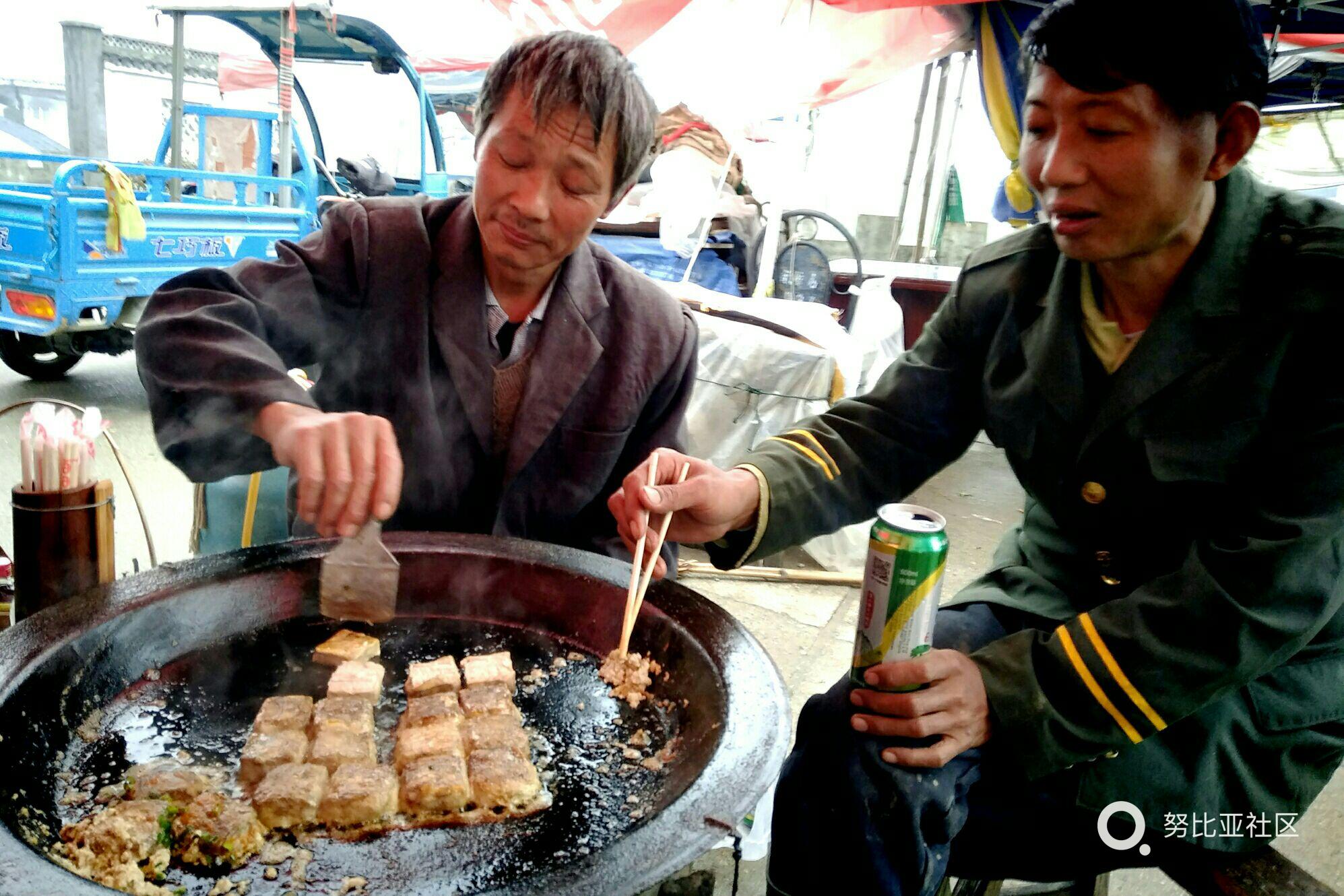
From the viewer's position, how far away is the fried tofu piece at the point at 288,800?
1495 mm

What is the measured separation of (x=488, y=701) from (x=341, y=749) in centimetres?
32

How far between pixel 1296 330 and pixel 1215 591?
0.55 m

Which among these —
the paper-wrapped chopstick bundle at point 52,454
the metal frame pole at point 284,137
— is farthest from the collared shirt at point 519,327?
the metal frame pole at point 284,137

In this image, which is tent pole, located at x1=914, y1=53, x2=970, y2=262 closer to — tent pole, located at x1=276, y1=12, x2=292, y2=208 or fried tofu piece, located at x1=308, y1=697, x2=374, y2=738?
tent pole, located at x1=276, y1=12, x2=292, y2=208

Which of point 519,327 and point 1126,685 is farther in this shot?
point 519,327

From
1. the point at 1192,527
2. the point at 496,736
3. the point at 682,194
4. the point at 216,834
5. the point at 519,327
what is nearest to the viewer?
the point at 216,834

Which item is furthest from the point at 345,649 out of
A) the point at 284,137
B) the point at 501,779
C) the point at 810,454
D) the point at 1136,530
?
the point at 284,137

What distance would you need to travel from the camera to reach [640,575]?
203 cm

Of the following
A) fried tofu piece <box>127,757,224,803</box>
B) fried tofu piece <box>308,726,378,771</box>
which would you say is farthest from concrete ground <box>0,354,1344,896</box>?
fried tofu piece <box>127,757,224,803</box>

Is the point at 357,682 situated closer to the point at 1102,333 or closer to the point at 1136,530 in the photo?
the point at 1136,530

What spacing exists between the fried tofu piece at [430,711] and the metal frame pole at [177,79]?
715 centimetres

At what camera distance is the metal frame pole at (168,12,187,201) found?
7066 mm

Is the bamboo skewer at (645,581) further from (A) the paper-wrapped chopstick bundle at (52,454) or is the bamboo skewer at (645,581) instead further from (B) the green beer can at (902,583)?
(A) the paper-wrapped chopstick bundle at (52,454)

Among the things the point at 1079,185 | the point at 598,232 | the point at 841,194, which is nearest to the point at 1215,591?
the point at 1079,185
